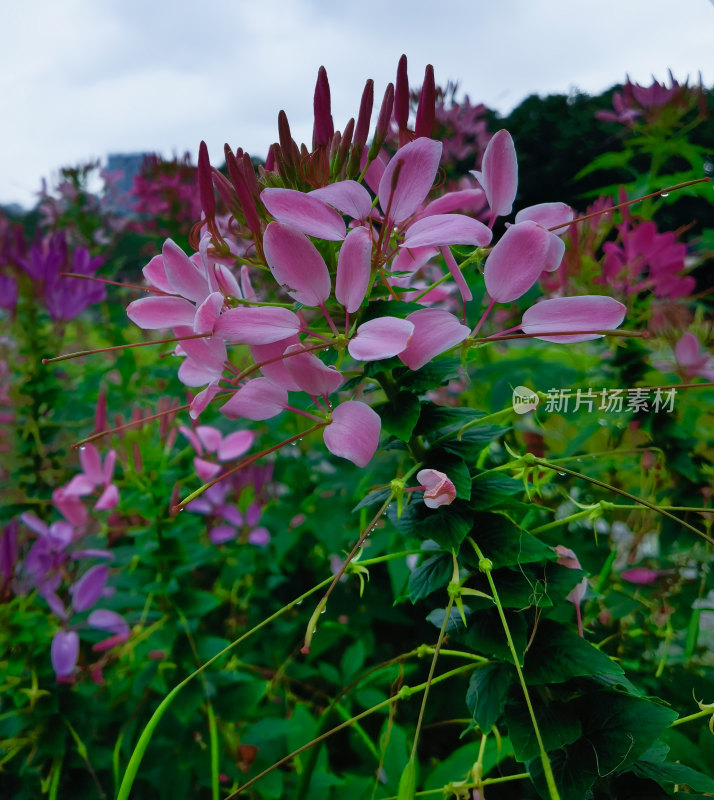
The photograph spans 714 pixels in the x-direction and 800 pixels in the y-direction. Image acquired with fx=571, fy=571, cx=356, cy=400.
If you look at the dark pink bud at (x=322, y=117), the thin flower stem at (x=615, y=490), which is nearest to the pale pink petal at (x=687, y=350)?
the thin flower stem at (x=615, y=490)

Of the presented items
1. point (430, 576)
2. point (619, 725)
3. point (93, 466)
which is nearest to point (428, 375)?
point (430, 576)

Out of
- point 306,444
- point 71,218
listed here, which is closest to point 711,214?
point 306,444

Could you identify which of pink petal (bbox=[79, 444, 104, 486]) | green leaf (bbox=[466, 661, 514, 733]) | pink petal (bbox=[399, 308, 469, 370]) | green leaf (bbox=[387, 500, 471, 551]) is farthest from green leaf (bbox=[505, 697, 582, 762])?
pink petal (bbox=[79, 444, 104, 486])

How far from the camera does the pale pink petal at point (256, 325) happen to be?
305mm

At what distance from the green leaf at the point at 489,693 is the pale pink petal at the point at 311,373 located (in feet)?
0.71

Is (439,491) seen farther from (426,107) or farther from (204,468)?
(204,468)

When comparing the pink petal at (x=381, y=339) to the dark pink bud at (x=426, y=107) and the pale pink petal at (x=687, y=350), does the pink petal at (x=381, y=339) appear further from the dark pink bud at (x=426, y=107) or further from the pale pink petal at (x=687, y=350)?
the pale pink petal at (x=687, y=350)

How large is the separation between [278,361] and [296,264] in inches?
2.2

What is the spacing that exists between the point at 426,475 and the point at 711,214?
1.72 meters

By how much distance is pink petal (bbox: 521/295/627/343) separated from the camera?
317mm

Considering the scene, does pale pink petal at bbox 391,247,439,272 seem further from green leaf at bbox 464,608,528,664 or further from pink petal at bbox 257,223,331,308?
green leaf at bbox 464,608,528,664

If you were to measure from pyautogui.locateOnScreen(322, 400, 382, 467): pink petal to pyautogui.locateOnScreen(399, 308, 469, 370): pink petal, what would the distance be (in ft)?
0.13

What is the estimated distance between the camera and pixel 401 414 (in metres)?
0.35

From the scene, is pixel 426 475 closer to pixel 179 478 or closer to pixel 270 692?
pixel 179 478
